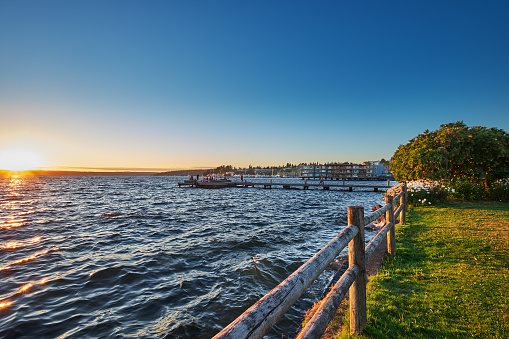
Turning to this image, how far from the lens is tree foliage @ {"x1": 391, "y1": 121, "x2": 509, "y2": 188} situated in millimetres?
17106

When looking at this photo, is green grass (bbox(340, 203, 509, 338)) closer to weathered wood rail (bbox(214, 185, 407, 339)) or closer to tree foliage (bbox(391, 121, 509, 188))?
weathered wood rail (bbox(214, 185, 407, 339))

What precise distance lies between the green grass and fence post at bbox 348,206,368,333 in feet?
0.64

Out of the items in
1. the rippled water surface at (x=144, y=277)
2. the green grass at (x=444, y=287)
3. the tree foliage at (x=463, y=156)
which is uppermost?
the tree foliage at (x=463, y=156)

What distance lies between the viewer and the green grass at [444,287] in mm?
3484

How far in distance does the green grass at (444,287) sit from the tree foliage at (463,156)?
10.1 metres

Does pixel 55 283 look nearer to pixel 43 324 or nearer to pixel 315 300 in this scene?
pixel 43 324

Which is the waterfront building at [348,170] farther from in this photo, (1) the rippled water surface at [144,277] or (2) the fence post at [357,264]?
(2) the fence post at [357,264]

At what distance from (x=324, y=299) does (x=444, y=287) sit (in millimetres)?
3569

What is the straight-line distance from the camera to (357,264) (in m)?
3.44

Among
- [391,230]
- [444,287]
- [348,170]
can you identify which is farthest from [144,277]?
[348,170]

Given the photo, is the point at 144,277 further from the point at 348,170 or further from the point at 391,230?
the point at 348,170

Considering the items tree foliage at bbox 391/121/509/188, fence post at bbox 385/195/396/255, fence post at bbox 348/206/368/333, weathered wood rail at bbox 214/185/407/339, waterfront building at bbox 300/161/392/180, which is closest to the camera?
weathered wood rail at bbox 214/185/407/339

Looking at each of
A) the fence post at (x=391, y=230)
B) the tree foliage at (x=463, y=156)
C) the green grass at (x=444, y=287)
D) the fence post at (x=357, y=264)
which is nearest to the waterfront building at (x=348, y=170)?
the tree foliage at (x=463, y=156)

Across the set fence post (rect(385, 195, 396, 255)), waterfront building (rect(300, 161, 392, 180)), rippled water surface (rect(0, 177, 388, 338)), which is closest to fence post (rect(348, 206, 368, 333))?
rippled water surface (rect(0, 177, 388, 338))
